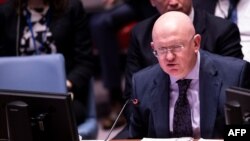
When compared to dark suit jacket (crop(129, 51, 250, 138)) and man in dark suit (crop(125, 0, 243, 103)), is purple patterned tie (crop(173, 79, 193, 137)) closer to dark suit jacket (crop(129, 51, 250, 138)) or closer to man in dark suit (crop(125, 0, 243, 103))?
dark suit jacket (crop(129, 51, 250, 138))

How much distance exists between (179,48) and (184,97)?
21 centimetres

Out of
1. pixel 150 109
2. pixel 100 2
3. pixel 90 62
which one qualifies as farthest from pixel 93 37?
pixel 150 109

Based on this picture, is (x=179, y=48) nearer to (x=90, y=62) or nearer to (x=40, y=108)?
(x=40, y=108)

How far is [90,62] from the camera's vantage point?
3318mm

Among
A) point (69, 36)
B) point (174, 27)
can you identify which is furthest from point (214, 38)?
point (69, 36)

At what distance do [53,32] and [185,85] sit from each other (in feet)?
3.72

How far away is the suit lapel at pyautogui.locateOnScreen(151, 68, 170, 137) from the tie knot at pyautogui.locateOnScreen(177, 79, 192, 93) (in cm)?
7

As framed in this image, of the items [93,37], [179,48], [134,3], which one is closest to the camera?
[179,48]

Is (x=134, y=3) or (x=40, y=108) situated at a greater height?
(x=134, y=3)

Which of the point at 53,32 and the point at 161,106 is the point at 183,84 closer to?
the point at 161,106

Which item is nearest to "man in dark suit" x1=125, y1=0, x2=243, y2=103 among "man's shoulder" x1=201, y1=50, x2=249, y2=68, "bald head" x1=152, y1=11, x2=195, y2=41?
"man's shoulder" x1=201, y1=50, x2=249, y2=68

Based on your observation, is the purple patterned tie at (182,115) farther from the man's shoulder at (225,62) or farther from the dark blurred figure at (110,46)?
the dark blurred figure at (110,46)

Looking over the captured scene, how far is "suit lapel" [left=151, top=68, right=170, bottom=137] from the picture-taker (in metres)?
2.39

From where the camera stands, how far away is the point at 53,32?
3.22 metres
